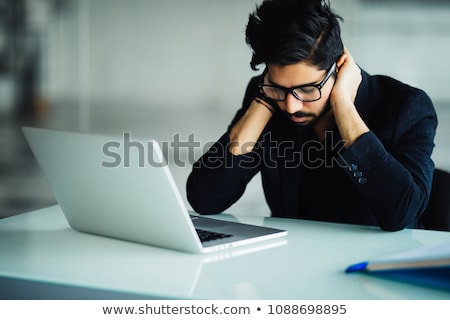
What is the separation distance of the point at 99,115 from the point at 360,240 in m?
4.02

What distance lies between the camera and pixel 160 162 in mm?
971

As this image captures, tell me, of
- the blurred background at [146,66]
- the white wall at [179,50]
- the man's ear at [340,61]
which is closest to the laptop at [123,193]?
the man's ear at [340,61]

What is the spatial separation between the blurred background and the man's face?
275cm

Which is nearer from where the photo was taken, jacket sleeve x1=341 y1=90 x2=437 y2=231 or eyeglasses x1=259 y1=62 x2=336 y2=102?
jacket sleeve x1=341 y1=90 x2=437 y2=231

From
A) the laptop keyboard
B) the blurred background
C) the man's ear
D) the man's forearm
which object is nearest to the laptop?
the laptop keyboard

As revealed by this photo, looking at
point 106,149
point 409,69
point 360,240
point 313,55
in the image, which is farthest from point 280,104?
point 409,69

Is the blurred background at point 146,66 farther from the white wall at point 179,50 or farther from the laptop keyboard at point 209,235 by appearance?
the laptop keyboard at point 209,235

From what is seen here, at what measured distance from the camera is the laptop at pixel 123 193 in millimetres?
1013

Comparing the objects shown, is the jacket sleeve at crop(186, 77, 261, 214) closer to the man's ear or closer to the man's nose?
the man's nose

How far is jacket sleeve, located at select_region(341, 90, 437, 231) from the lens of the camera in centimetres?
134

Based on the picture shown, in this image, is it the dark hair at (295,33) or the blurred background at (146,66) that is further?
the blurred background at (146,66)

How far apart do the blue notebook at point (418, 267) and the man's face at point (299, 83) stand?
616 millimetres
